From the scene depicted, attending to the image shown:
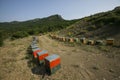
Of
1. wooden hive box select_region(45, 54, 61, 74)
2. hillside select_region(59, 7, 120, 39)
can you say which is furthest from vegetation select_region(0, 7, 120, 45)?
wooden hive box select_region(45, 54, 61, 74)

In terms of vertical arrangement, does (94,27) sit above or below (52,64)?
above

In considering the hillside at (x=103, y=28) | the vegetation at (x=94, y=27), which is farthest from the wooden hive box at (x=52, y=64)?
the vegetation at (x=94, y=27)

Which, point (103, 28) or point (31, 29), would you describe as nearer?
point (103, 28)

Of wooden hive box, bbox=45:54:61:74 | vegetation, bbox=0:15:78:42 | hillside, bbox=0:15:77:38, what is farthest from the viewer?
hillside, bbox=0:15:77:38

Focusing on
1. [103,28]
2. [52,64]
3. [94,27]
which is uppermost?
[94,27]

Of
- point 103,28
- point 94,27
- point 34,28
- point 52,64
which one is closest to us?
point 52,64

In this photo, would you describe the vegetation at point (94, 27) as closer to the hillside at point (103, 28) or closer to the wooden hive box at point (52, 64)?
the hillside at point (103, 28)

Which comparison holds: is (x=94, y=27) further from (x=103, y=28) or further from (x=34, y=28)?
(x=34, y=28)

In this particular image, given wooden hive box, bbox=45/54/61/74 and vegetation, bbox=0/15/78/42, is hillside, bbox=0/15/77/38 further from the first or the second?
wooden hive box, bbox=45/54/61/74

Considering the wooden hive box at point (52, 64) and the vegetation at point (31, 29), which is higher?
the vegetation at point (31, 29)

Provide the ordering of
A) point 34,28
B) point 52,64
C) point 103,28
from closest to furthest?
1. point 52,64
2. point 103,28
3. point 34,28

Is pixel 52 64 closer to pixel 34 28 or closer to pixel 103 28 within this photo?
pixel 103 28

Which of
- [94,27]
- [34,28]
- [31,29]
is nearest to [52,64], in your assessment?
[94,27]

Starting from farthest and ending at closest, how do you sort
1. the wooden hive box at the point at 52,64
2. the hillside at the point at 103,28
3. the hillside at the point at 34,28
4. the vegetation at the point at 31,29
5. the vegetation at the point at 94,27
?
1. the hillside at the point at 34,28
2. the vegetation at the point at 31,29
3. the vegetation at the point at 94,27
4. the hillside at the point at 103,28
5. the wooden hive box at the point at 52,64
